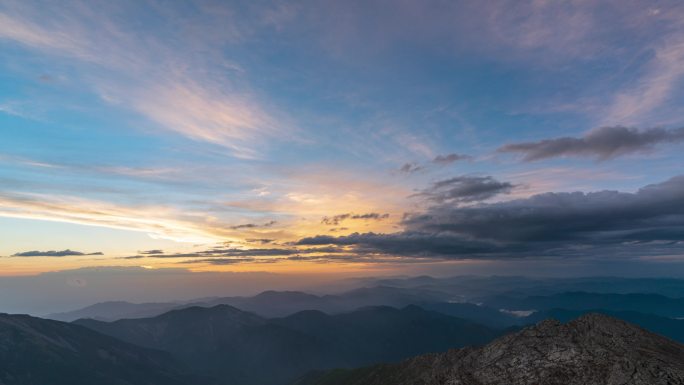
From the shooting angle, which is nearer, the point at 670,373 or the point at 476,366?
the point at 670,373

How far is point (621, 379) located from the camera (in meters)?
115

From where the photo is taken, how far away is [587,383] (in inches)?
4756

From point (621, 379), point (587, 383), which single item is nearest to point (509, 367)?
point (587, 383)

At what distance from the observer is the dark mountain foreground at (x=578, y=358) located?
4594 inches

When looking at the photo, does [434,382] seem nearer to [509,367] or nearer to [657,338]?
[509,367]

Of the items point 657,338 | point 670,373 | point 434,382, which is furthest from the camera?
point 434,382

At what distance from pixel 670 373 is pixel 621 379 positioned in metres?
12.4

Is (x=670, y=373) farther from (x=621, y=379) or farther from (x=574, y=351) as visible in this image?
(x=574, y=351)

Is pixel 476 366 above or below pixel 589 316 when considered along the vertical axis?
below

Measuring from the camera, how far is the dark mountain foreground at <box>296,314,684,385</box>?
117m

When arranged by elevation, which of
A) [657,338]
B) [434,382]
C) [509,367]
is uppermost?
[657,338]

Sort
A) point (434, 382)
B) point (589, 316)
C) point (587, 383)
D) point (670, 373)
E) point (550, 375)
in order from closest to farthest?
point (670, 373)
point (587, 383)
point (550, 375)
point (589, 316)
point (434, 382)

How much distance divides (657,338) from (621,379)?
1552 inches

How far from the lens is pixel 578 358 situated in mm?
131375
